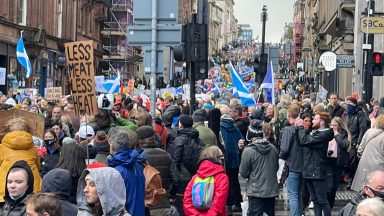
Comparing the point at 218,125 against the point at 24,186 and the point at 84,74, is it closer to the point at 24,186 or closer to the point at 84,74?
the point at 84,74

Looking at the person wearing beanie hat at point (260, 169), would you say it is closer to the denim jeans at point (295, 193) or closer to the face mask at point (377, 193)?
the denim jeans at point (295, 193)

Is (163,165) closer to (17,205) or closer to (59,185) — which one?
(59,185)

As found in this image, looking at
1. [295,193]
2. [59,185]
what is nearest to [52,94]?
[295,193]

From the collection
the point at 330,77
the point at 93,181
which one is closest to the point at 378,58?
the point at 93,181

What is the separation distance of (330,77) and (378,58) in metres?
37.0

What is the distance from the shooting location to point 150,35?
14.6 metres

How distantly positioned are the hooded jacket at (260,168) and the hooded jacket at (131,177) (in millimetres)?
3260

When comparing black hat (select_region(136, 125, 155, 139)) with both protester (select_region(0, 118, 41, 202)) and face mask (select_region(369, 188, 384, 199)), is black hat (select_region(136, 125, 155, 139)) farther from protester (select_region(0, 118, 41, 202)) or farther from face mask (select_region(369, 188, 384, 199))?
face mask (select_region(369, 188, 384, 199))

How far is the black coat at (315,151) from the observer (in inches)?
475

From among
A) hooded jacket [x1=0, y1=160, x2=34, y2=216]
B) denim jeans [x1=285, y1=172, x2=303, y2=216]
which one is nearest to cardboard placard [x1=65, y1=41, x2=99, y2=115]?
denim jeans [x1=285, y1=172, x2=303, y2=216]

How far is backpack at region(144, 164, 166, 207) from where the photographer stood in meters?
9.02

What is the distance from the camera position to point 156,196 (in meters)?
9.09

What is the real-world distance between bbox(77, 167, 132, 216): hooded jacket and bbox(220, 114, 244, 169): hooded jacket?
6.80 meters

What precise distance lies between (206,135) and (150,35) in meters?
2.51
